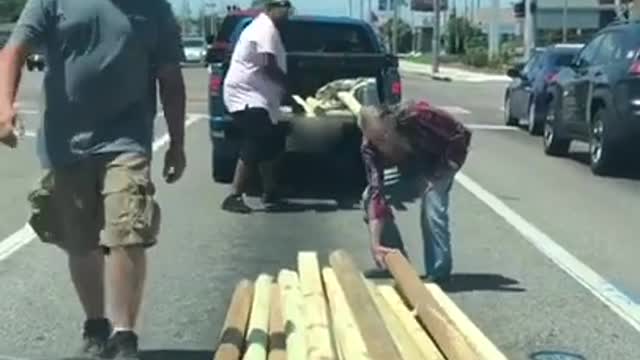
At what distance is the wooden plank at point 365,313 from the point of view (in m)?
5.90

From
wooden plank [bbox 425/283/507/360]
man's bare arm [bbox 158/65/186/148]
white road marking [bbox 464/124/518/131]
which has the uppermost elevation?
man's bare arm [bbox 158/65/186/148]

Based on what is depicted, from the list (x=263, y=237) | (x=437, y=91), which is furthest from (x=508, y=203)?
(x=437, y=91)

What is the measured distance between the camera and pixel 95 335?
666 centimetres

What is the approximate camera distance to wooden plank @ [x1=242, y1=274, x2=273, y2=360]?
6215 millimetres

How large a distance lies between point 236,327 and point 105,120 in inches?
46.0

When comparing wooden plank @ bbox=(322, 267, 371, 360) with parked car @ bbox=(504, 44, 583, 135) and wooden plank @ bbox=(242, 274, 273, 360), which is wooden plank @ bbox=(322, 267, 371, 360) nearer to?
wooden plank @ bbox=(242, 274, 273, 360)

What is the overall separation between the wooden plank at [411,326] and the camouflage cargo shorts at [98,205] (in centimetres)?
126

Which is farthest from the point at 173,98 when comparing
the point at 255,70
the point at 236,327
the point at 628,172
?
the point at 628,172

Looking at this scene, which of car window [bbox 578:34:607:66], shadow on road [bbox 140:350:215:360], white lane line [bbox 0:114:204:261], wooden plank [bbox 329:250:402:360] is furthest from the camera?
car window [bbox 578:34:607:66]

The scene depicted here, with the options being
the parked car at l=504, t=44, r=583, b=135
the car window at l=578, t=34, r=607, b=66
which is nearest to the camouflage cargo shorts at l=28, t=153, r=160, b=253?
the car window at l=578, t=34, r=607, b=66

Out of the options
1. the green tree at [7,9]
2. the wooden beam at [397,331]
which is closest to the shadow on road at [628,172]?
the wooden beam at [397,331]

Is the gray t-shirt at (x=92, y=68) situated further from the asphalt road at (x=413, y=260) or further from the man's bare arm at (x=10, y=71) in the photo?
the asphalt road at (x=413, y=260)

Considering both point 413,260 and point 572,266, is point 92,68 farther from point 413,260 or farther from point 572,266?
point 572,266

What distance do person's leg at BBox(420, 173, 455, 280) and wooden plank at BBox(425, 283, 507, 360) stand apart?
101 centimetres
